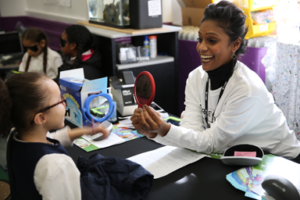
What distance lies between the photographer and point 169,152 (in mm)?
1432

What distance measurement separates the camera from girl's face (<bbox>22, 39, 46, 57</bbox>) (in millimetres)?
3012

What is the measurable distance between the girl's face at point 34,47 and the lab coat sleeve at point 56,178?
7.60 feet

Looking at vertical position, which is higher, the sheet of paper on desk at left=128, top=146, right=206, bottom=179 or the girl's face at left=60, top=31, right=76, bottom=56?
the girl's face at left=60, top=31, right=76, bottom=56

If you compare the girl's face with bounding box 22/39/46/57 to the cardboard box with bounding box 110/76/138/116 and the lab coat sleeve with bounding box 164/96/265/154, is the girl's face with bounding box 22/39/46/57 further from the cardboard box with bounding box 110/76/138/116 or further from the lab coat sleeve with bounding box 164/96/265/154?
the lab coat sleeve with bounding box 164/96/265/154

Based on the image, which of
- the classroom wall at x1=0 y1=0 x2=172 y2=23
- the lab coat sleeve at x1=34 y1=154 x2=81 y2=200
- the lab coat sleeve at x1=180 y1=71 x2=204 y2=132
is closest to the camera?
the lab coat sleeve at x1=34 y1=154 x2=81 y2=200

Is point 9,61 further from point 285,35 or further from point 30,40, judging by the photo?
point 285,35

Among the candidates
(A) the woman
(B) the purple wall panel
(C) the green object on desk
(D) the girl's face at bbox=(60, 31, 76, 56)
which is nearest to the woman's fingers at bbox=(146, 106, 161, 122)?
(A) the woman

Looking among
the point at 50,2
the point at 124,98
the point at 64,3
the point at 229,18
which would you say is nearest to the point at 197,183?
the point at 229,18

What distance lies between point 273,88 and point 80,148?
5.72ft

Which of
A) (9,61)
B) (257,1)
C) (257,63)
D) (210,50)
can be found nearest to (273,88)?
(257,63)

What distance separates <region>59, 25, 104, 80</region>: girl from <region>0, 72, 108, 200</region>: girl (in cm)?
144

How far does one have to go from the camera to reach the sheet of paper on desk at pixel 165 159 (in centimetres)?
128

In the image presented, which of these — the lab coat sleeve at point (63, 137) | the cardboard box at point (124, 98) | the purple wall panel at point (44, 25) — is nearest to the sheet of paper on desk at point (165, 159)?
the lab coat sleeve at point (63, 137)

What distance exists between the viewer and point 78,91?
1722 mm
